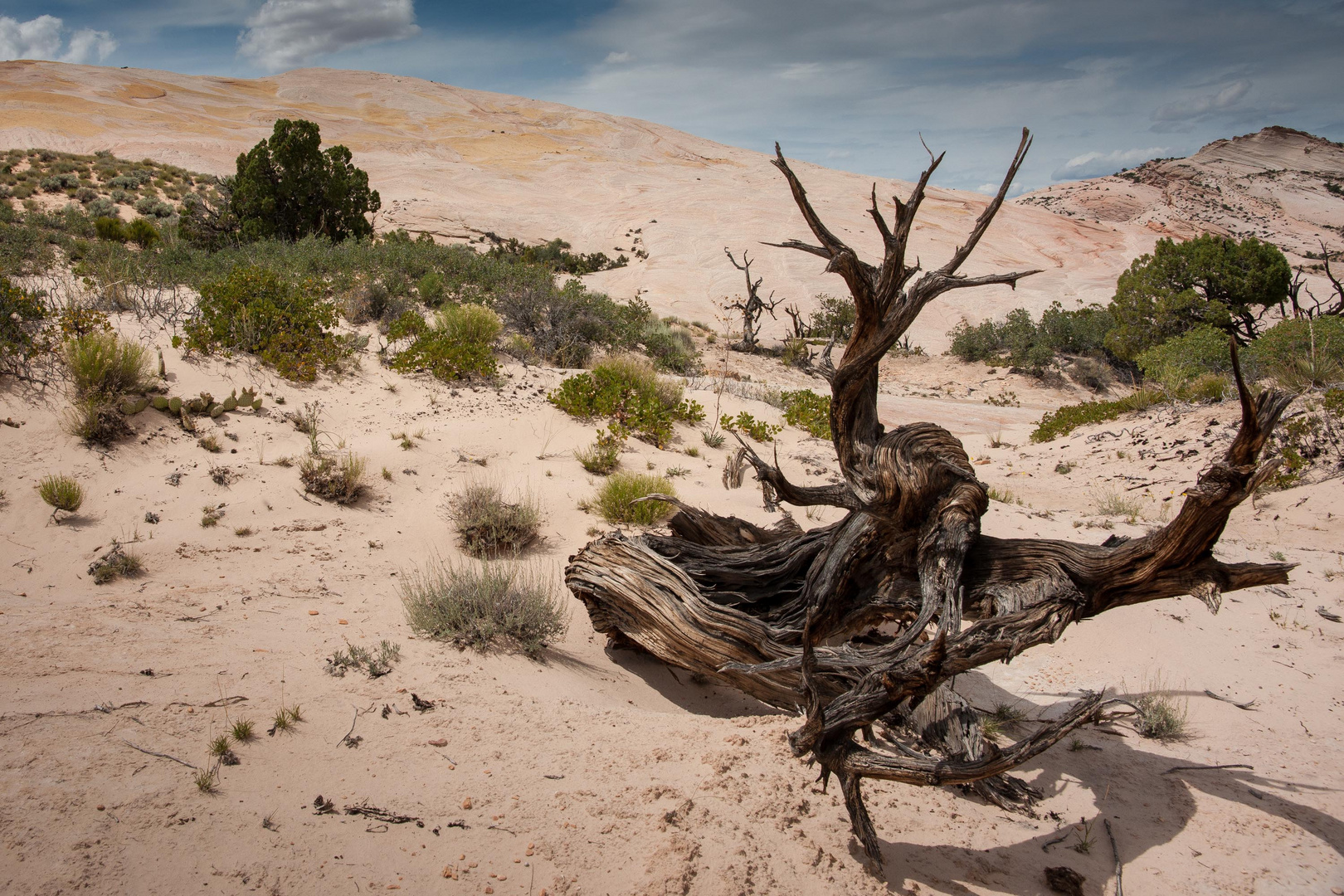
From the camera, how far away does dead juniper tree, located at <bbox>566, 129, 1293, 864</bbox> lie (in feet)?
9.59

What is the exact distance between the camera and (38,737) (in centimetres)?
289

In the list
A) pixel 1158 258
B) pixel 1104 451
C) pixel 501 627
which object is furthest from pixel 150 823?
pixel 1158 258

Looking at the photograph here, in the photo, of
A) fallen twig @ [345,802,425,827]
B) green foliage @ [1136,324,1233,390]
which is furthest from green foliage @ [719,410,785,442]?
green foliage @ [1136,324,1233,390]

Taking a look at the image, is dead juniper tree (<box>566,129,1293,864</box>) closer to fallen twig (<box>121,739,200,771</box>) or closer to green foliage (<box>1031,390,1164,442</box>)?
fallen twig (<box>121,739,200,771</box>)

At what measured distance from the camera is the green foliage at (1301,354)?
419 inches

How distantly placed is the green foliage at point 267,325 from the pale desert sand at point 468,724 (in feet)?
0.92


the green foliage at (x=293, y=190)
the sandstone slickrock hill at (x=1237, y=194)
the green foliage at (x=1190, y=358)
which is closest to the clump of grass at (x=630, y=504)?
the green foliage at (x=1190, y=358)

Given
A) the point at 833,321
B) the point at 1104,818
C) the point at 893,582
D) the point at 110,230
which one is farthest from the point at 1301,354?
the point at 110,230

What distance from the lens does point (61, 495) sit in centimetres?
546

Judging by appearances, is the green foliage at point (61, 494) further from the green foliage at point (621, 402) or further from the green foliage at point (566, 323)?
the green foliage at point (566, 323)

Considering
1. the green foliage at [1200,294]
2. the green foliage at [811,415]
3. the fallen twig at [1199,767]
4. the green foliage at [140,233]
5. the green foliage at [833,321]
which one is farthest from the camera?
the green foliage at [833,321]

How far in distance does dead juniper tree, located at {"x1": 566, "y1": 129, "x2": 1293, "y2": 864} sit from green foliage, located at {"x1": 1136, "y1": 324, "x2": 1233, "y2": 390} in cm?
1247

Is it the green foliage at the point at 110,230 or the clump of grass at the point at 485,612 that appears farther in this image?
the green foliage at the point at 110,230

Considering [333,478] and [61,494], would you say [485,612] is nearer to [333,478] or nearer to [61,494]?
[333,478]
